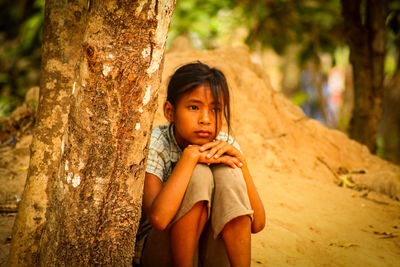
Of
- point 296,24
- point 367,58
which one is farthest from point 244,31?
point 367,58

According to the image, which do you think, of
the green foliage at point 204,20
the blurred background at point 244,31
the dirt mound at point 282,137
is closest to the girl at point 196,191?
the dirt mound at point 282,137

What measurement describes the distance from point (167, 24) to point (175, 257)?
43.2 inches

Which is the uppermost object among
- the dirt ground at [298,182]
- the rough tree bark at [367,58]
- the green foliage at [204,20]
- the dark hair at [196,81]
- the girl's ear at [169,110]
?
the green foliage at [204,20]

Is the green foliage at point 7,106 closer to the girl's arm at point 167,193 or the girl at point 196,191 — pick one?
the girl at point 196,191

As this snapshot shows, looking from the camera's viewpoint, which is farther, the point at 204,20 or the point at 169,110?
the point at 204,20

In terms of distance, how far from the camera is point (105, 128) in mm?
1427

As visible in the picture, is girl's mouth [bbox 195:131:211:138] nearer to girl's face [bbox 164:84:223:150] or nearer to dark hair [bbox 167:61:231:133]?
girl's face [bbox 164:84:223:150]

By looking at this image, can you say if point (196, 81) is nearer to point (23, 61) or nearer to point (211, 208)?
point (211, 208)

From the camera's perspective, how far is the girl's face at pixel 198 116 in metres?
2.07

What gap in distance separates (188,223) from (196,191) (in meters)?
0.16

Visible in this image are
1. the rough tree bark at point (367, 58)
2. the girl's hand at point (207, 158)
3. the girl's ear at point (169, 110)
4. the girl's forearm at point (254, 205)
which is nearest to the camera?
the girl's hand at point (207, 158)

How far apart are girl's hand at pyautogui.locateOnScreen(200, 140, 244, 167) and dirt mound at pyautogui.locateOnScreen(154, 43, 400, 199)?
2273 millimetres

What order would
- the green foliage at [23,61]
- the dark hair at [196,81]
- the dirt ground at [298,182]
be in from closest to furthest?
1. the dark hair at [196,81]
2. the dirt ground at [298,182]
3. the green foliage at [23,61]

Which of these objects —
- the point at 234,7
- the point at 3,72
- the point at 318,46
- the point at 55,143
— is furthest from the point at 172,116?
the point at 318,46
